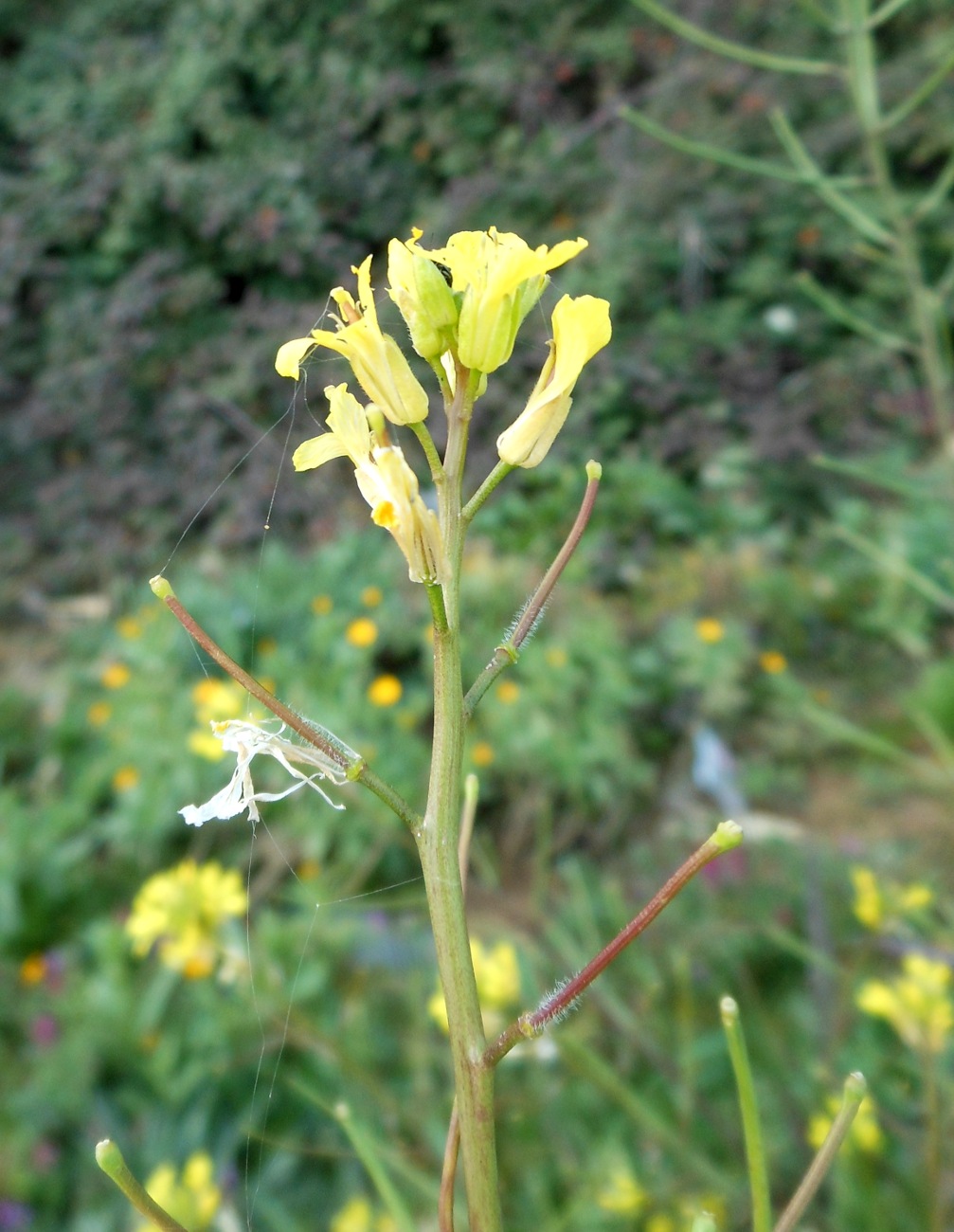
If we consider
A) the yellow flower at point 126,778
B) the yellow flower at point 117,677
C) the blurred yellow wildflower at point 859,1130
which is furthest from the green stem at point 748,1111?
the yellow flower at point 117,677

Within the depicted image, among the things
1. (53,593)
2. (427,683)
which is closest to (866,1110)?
(427,683)

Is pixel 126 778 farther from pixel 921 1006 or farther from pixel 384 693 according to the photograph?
pixel 921 1006

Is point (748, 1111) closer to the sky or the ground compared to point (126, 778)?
closer to the sky

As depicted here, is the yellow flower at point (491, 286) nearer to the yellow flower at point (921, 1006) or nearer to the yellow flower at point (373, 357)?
the yellow flower at point (373, 357)

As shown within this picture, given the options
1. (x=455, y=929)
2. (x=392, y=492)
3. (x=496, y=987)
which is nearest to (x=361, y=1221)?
(x=496, y=987)

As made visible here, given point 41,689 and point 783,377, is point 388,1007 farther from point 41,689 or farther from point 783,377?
point 783,377

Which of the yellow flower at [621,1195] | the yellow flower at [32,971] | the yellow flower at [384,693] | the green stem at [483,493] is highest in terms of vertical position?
the green stem at [483,493]
